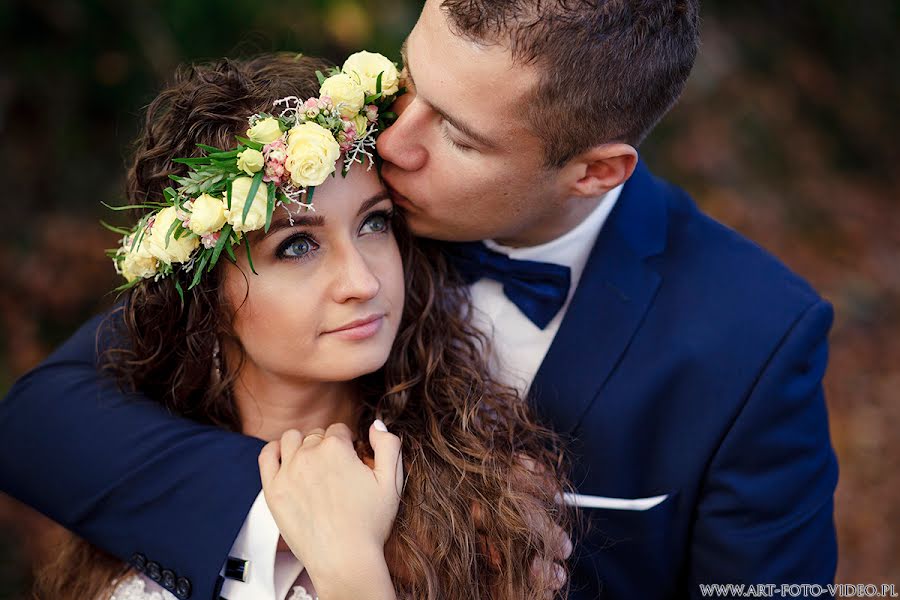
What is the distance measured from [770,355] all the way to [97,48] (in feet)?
13.5

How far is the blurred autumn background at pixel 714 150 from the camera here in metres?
4.71

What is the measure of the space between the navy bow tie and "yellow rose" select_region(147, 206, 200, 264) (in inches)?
37.5

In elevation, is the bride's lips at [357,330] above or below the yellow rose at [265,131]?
below

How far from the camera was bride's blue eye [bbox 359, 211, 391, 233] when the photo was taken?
250cm

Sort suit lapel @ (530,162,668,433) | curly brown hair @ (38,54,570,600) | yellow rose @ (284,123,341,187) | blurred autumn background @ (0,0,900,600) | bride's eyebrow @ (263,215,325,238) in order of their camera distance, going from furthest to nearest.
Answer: blurred autumn background @ (0,0,900,600) < suit lapel @ (530,162,668,433) < curly brown hair @ (38,54,570,600) < bride's eyebrow @ (263,215,325,238) < yellow rose @ (284,123,341,187)

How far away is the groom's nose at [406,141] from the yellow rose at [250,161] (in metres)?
0.36

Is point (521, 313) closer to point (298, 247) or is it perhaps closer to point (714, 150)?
point (298, 247)

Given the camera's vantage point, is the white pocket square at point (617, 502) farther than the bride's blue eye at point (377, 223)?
Yes

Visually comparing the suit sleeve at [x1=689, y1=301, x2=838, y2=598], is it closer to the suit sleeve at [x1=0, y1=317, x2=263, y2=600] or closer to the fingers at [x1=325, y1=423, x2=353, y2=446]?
the fingers at [x1=325, y1=423, x2=353, y2=446]

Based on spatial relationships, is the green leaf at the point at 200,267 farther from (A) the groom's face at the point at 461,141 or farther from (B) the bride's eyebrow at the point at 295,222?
(A) the groom's face at the point at 461,141

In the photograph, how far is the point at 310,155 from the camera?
2.19m

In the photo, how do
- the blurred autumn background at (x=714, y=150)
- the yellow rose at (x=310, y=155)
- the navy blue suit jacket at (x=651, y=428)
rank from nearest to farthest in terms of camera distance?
1. the yellow rose at (x=310, y=155)
2. the navy blue suit jacket at (x=651, y=428)
3. the blurred autumn background at (x=714, y=150)

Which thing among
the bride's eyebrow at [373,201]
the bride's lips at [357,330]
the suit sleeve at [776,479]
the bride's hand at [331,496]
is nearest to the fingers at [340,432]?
the bride's hand at [331,496]

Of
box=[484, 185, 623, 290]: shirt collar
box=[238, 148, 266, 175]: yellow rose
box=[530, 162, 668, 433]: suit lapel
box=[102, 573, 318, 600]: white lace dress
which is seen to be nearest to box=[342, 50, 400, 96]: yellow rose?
box=[238, 148, 266, 175]: yellow rose
